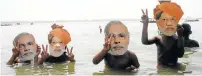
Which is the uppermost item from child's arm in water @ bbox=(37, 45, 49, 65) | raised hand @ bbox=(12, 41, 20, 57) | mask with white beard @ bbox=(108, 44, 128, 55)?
mask with white beard @ bbox=(108, 44, 128, 55)

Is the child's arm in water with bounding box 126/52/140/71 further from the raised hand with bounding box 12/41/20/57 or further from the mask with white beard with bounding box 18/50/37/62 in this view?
the raised hand with bounding box 12/41/20/57

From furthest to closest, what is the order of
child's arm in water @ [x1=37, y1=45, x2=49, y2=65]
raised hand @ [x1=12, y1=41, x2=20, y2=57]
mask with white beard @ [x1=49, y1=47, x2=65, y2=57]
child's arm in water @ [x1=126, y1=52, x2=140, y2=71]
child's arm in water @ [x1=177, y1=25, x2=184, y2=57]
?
mask with white beard @ [x1=49, y1=47, x2=65, y2=57]
child's arm in water @ [x1=37, y1=45, x2=49, y2=65]
raised hand @ [x1=12, y1=41, x2=20, y2=57]
child's arm in water @ [x1=126, y1=52, x2=140, y2=71]
child's arm in water @ [x1=177, y1=25, x2=184, y2=57]

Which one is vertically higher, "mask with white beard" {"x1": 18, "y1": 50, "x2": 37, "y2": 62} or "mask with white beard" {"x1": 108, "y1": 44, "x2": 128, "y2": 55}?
"mask with white beard" {"x1": 108, "y1": 44, "x2": 128, "y2": 55}

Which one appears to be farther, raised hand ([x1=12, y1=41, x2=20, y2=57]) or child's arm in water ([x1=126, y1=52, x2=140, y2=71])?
raised hand ([x1=12, y1=41, x2=20, y2=57])

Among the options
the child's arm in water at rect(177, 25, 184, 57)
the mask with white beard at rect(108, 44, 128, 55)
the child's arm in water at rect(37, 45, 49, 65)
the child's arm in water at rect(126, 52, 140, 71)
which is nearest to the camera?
the mask with white beard at rect(108, 44, 128, 55)

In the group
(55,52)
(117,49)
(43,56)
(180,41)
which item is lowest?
(43,56)

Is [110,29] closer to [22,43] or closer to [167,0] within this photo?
[167,0]

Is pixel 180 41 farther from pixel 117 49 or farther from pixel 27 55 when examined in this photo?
pixel 27 55

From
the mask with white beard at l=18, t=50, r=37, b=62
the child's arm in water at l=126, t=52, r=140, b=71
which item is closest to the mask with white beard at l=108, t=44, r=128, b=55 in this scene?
the child's arm in water at l=126, t=52, r=140, b=71

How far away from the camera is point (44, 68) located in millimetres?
11461

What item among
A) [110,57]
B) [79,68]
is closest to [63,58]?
[79,68]

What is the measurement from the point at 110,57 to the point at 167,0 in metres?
2.22

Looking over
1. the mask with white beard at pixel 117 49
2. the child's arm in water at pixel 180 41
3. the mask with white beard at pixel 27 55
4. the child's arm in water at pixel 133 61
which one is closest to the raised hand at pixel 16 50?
the mask with white beard at pixel 27 55

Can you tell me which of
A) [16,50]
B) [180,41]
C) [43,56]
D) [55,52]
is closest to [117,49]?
[180,41]
